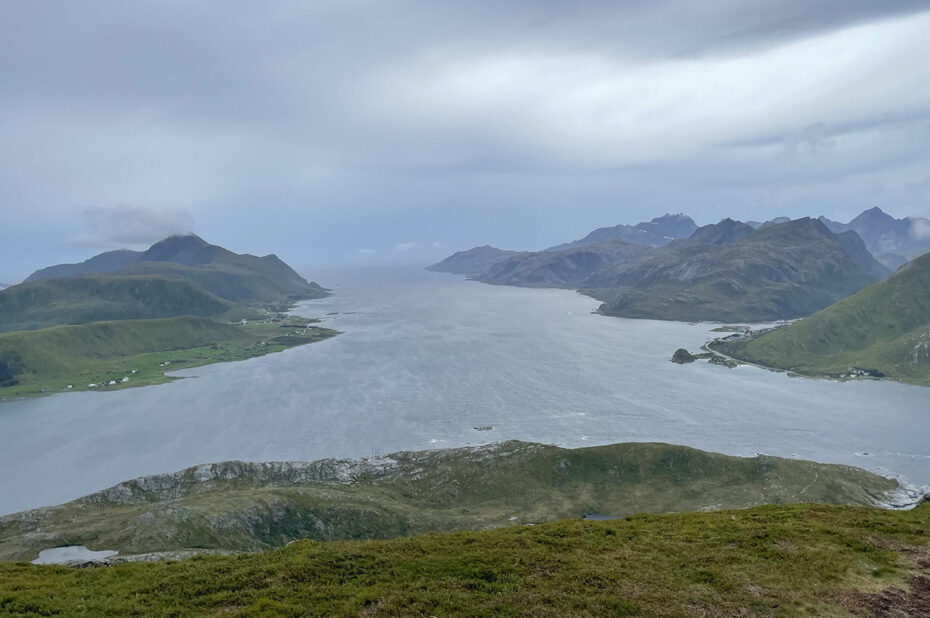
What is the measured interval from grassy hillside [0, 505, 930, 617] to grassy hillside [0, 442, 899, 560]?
57285 mm

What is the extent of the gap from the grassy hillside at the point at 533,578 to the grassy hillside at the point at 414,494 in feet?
188

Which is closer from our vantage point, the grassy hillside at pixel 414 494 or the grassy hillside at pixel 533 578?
the grassy hillside at pixel 533 578

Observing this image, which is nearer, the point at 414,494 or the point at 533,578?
the point at 533,578

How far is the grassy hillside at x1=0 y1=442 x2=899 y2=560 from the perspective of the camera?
3644 inches

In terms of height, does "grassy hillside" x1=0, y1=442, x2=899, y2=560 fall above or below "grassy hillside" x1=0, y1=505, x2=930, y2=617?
below

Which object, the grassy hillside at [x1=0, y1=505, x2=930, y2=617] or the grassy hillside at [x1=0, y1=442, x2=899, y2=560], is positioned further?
the grassy hillside at [x1=0, y1=442, x2=899, y2=560]

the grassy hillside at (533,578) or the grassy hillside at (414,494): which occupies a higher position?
the grassy hillside at (533,578)

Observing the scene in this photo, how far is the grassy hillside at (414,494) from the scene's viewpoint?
92562 millimetres

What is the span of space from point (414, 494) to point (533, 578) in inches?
3838

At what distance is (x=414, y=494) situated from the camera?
126m

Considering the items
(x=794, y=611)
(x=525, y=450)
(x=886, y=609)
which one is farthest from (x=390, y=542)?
(x=525, y=450)

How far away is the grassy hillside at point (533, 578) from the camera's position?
3116 cm

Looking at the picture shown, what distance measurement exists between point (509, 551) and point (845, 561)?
86.1ft

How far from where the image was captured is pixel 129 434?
192625 millimetres
